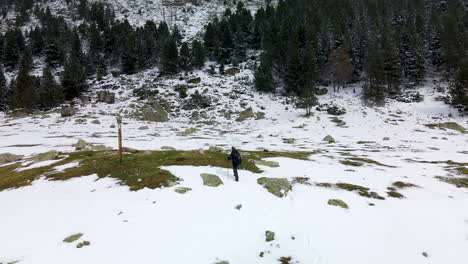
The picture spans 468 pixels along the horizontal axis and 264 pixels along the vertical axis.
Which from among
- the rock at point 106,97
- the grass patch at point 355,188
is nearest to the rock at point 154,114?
the rock at point 106,97

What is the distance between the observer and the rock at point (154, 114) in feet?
157

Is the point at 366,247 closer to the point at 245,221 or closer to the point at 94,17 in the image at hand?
the point at 245,221

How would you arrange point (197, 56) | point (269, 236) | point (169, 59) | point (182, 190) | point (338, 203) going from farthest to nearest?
point (197, 56) < point (169, 59) < point (182, 190) < point (338, 203) < point (269, 236)

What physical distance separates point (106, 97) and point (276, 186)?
182 ft

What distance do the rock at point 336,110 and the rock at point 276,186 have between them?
38.5 m

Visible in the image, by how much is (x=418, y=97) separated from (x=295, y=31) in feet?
114

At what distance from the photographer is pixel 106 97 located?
5419cm

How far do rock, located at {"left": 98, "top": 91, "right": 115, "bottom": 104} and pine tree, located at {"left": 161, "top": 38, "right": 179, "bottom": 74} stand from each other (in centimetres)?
1679

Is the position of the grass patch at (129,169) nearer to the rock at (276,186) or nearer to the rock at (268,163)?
the rock at (268,163)

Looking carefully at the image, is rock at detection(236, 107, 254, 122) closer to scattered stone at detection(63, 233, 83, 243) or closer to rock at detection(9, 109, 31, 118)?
scattered stone at detection(63, 233, 83, 243)

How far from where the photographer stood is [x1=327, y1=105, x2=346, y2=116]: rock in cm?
4528

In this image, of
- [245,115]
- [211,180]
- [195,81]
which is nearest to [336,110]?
[245,115]

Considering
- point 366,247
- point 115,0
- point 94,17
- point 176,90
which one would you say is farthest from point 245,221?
point 115,0

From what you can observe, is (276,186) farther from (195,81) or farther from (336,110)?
(195,81)
